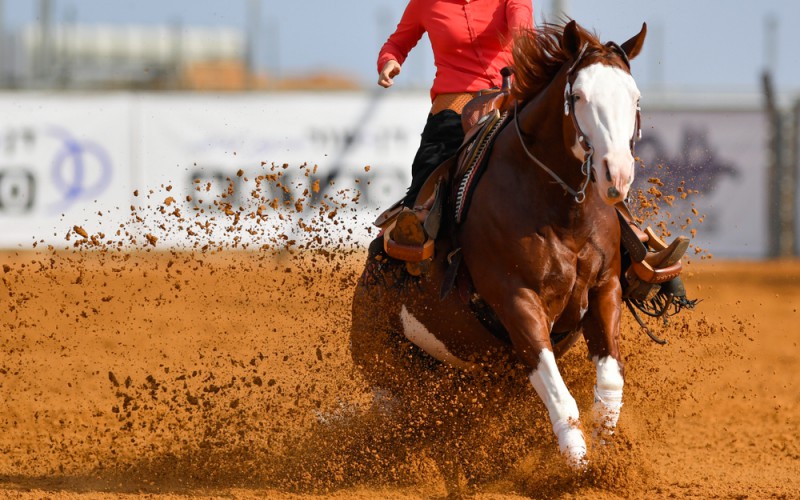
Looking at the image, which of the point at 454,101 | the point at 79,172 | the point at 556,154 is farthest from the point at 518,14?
the point at 79,172

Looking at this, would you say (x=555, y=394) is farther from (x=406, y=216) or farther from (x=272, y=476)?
(x=272, y=476)

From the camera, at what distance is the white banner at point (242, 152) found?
14.1m

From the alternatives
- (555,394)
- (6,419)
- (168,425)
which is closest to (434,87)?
(555,394)

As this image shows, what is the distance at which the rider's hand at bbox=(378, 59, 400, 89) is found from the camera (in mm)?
5262

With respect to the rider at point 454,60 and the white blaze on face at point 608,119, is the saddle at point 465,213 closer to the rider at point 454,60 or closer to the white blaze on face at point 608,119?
the rider at point 454,60

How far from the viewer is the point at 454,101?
17.6ft

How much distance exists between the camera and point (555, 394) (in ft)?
14.4

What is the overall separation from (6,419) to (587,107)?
4.10 meters

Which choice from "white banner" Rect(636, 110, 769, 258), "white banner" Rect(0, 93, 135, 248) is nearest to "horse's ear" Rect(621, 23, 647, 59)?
"white banner" Rect(636, 110, 769, 258)

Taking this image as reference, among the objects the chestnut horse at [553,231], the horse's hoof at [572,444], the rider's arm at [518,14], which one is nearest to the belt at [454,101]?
the rider's arm at [518,14]

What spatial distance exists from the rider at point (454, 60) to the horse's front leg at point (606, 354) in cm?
106

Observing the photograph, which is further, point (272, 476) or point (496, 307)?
point (272, 476)

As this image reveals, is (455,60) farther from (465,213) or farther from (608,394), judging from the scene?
(608,394)

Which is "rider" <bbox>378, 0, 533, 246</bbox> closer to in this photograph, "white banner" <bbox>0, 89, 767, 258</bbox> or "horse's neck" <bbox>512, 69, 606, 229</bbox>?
"horse's neck" <bbox>512, 69, 606, 229</bbox>
